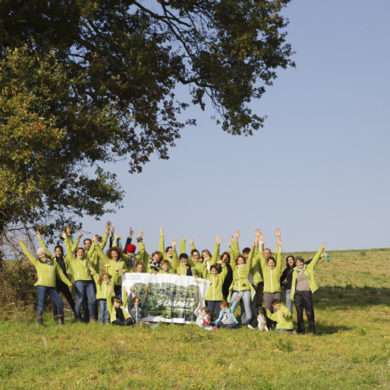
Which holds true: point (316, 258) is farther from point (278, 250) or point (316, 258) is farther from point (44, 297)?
point (44, 297)

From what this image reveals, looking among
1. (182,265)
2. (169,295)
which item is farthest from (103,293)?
(182,265)

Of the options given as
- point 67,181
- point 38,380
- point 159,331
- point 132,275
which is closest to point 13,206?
point 67,181

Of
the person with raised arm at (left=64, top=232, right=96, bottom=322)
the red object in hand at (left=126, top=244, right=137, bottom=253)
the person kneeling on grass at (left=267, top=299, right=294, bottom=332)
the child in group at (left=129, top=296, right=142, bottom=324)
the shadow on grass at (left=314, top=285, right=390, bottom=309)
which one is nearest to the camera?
the person kneeling on grass at (left=267, top=299, right=294, bottom=332)

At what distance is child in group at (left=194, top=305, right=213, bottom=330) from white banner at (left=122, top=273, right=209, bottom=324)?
0.42 ft

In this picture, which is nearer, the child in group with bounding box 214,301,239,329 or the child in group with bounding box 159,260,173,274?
the child in group with bounding box 214,301,239,329

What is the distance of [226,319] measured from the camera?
19562 millimetres

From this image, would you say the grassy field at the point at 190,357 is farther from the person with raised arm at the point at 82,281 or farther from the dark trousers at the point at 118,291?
the dark trousers at the point at 118,291

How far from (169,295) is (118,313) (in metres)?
1.57

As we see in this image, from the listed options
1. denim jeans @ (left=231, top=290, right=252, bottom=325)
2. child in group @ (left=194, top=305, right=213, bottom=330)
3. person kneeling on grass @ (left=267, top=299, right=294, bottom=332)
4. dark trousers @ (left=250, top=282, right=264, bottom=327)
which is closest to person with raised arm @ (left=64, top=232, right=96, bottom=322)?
child in group @ (left=194, top=305, right=213, bottom=330)

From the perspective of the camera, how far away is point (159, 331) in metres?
18.5

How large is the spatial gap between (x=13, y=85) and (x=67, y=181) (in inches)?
152

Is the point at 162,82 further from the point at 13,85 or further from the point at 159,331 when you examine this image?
the point at 159,331

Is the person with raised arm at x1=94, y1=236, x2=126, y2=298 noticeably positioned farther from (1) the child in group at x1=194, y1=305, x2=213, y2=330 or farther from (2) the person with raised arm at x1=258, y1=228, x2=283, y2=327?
(2) the person with raised arm at x1=258, y1=228, x2=283, y2=327

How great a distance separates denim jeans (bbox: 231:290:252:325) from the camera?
19.8 meters
